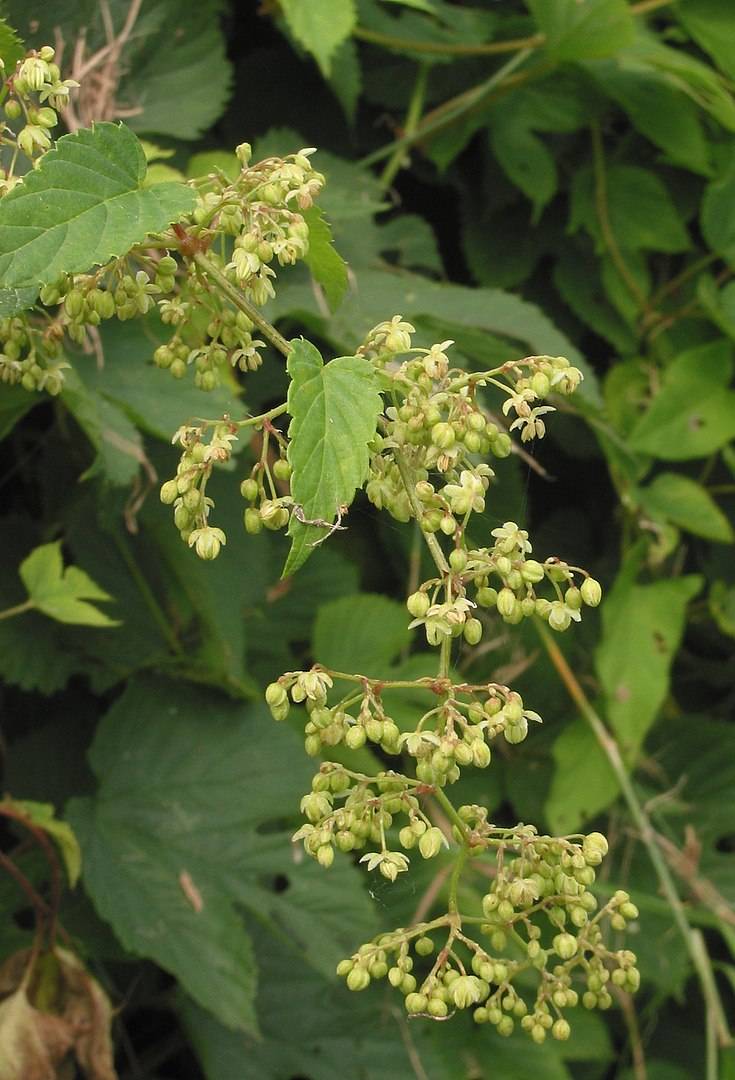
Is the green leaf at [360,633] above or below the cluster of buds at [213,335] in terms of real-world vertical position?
below

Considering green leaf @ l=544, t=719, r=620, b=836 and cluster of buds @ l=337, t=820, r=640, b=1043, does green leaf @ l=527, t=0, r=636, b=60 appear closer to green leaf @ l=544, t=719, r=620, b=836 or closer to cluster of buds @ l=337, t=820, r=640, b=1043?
green leaf @ l=544, t=719, r=620, b=836

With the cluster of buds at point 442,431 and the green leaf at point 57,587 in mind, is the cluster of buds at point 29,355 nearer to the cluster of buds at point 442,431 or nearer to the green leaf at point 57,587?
the cluster of buds at point 442,431

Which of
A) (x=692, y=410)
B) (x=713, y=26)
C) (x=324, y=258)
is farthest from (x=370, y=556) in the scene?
(x=324, y=258)

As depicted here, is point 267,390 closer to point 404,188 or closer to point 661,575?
point 404,188

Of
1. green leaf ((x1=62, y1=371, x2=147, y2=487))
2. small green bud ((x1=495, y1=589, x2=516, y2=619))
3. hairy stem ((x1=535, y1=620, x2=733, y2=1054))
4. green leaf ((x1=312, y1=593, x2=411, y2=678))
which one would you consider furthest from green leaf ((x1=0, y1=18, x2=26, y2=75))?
hairy stem ((x1=535, y1=620, x2=733, y2=1054))

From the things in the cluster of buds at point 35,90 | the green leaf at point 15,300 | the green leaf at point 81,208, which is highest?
the cluster of buds at point 35,90

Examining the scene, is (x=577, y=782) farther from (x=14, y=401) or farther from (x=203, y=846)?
(x=14, y=401)

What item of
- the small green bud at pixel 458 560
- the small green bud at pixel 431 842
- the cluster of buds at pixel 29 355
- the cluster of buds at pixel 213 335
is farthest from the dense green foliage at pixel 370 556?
the small green bud at pixel 431 842
